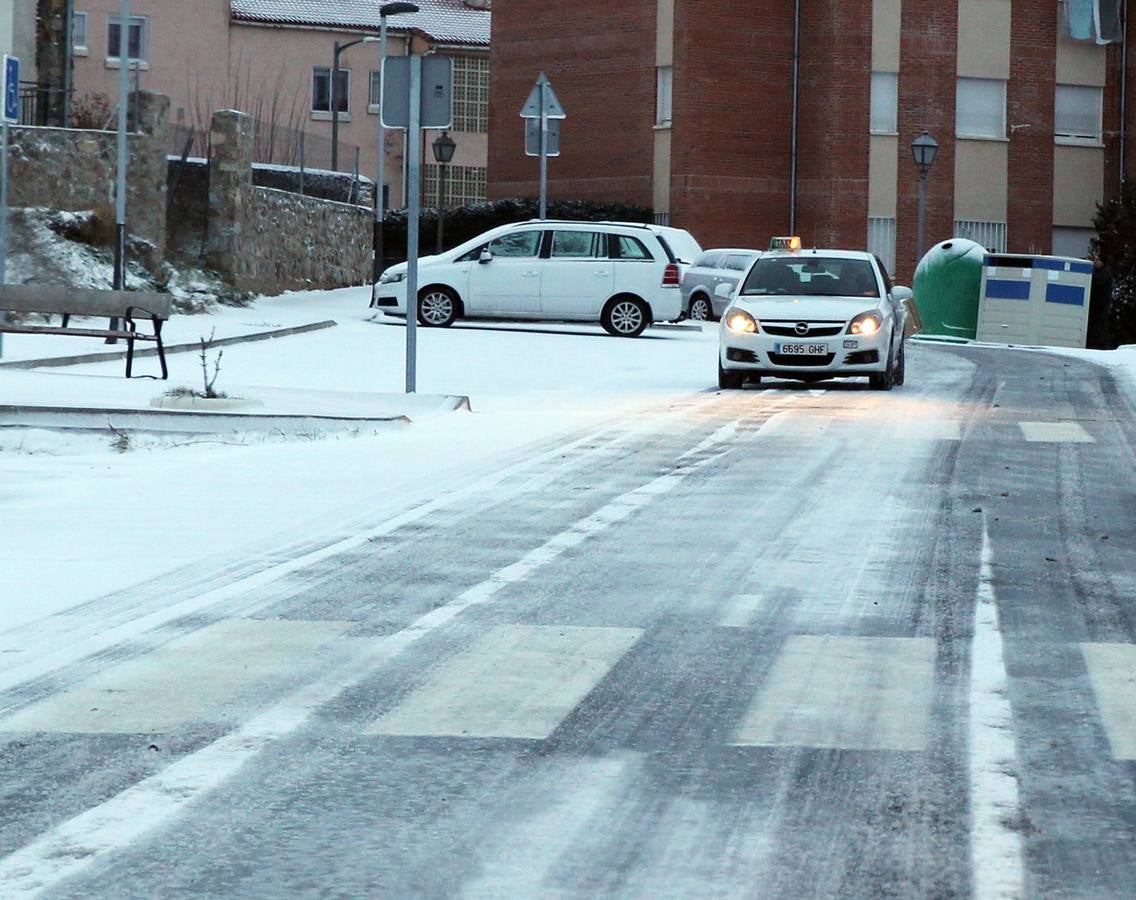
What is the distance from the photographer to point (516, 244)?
32625 millimetres

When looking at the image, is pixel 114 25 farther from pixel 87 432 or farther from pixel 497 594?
pixel 497 594

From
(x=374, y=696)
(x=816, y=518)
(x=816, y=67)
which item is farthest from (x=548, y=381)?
(x=816, y=67)

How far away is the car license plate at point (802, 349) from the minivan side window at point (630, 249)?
10.5 meters

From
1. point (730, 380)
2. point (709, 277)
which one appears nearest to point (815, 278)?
point (730, 380)

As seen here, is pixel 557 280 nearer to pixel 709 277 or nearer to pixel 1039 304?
pixel 709 277

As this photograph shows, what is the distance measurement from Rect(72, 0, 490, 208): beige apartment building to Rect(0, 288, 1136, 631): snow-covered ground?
1568 inches

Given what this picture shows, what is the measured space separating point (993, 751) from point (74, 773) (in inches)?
93.3

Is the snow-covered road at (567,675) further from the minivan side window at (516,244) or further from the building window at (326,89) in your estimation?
the building window at (326,89)

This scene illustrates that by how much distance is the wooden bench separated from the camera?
59.9 feet

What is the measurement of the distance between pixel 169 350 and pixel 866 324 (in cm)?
736

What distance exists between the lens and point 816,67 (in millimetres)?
50281

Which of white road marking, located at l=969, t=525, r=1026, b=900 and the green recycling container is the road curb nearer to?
the green recycling container

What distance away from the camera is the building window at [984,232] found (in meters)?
51.7

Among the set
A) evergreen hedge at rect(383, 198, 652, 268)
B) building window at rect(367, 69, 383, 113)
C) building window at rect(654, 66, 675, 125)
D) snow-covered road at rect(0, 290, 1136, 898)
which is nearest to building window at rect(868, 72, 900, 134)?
building window at rect(654, 66, 675, 125)
